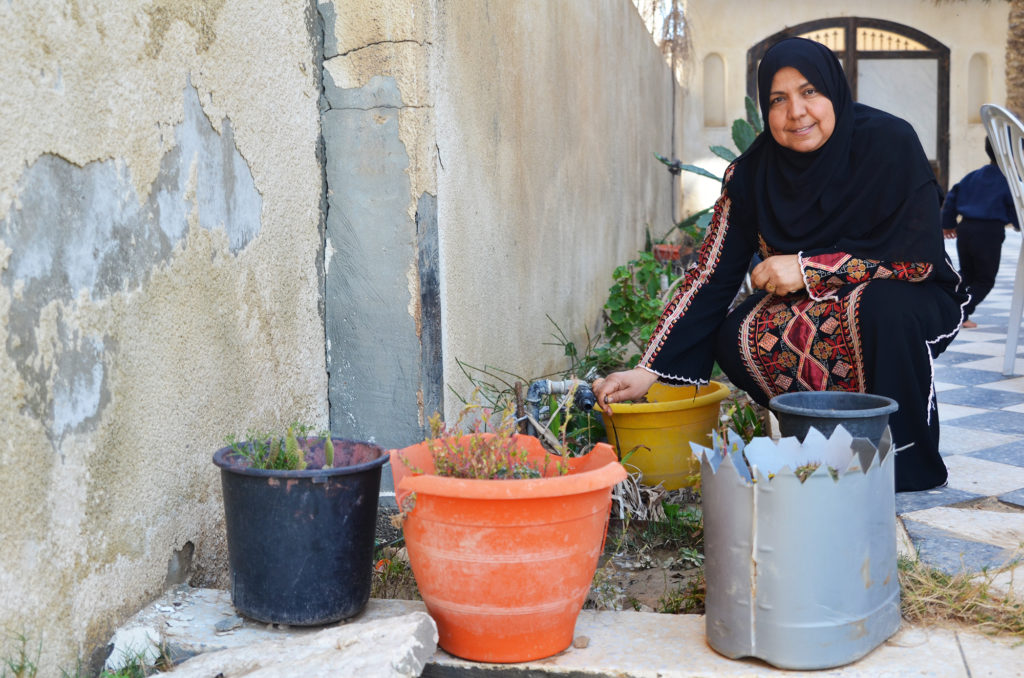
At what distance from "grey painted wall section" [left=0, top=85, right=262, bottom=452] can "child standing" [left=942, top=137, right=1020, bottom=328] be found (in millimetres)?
5017

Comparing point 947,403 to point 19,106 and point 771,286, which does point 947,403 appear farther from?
point 19,106

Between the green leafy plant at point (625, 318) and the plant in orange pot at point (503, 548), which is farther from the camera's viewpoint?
the green leafy plant at point (625, 318)

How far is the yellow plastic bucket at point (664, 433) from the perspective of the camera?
2703 mm

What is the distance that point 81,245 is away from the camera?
1634mm

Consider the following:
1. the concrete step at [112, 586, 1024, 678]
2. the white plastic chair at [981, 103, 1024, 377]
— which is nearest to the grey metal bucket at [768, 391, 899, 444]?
the concrete step at [112, 586, 1024, 678]

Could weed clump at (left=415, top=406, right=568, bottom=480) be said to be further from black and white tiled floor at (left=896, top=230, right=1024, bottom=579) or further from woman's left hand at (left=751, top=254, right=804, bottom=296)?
woman's left hand at (left=751, top=254, right=804, bottom=296)

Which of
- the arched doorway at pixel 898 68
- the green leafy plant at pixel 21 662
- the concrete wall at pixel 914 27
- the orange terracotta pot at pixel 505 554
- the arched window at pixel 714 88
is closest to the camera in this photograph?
the green leafy plant at pixel 21 662

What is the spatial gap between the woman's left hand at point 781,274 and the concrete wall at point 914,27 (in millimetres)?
11173

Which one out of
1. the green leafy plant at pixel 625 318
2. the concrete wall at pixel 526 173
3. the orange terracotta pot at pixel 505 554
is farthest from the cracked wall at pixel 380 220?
the green leafy plant at pixel 625 318

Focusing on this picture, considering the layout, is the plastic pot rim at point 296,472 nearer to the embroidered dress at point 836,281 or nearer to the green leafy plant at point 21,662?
the green leafy plant at point 21,662

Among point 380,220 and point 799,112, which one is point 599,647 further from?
point 799,112

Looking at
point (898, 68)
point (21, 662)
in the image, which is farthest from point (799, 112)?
point (898, 68)

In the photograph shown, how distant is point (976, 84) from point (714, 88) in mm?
3732

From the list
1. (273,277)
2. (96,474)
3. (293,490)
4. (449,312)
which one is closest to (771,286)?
(449,312)
